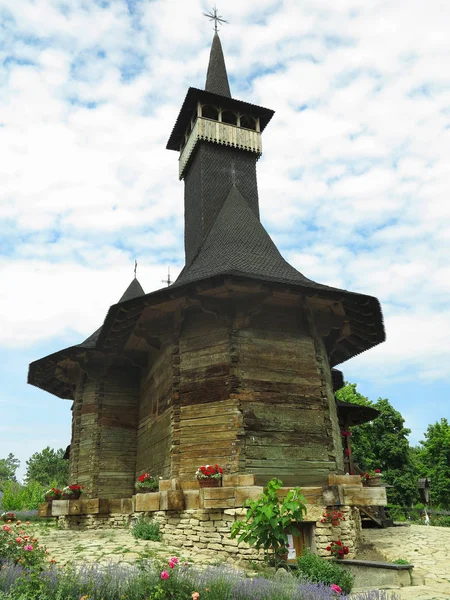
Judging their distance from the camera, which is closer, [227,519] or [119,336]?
[227,519]

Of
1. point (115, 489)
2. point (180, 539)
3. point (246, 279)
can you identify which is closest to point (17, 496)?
point (115, 489)

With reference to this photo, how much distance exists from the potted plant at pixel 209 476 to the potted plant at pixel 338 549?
7.42ft

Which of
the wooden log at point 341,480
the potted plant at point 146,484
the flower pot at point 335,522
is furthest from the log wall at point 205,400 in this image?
the flower pot at point 335,522

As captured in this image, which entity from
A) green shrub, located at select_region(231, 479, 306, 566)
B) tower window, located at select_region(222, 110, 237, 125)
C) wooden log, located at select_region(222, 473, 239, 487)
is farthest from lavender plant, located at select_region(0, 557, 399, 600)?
tower window, located at select_region(222, 110, 237, 125)

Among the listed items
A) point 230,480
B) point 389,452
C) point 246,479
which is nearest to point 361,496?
point 246,479

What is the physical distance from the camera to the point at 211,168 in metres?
16.7

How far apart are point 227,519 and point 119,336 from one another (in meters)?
5.45

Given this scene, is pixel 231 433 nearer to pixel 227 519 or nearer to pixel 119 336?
pixel 227 519

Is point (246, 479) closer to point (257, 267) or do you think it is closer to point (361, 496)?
point (361, 496)

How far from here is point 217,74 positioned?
2022cm

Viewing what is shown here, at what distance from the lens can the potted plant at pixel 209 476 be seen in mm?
9469

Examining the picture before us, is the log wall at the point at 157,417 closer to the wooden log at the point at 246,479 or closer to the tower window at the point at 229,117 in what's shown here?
the wooden log at the point at 246,479

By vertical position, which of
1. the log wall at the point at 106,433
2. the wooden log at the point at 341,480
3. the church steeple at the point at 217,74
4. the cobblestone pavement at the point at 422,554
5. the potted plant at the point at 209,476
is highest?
the church steeple at the point at 217,74

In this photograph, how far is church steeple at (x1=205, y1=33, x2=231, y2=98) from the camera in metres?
19.5
